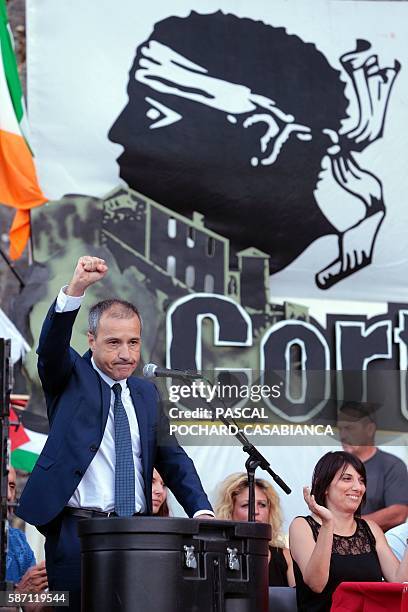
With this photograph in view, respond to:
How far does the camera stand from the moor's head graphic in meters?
7.82

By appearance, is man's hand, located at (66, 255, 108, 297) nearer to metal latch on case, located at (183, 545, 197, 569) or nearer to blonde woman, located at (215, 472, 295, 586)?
metal latch on case, located at (183, 545, 197, 569)

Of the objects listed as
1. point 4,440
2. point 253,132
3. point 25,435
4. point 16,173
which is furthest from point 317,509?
point 253,132

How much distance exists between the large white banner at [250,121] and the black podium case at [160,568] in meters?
4.17

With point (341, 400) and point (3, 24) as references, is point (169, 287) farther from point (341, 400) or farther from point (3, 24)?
point (341, 400)

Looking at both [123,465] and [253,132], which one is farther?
[253,132]

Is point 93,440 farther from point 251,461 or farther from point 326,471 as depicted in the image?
point 326,471

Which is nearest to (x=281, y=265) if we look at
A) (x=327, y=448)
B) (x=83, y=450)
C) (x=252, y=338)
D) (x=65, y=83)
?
(x=252, y=338)

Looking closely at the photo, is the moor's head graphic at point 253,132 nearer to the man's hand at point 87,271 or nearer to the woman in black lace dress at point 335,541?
the woman in black lace dress at point 335,541

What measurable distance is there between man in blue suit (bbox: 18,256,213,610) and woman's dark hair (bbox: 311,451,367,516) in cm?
64

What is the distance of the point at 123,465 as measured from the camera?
4.20 m

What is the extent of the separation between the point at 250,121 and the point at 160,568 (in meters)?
4.91

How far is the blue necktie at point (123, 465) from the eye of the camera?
414 cm

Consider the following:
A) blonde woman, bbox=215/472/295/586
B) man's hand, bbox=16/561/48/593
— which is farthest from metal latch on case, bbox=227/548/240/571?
man's hand, bbox=16/561/48/593

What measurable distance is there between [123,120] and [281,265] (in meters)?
1.46
